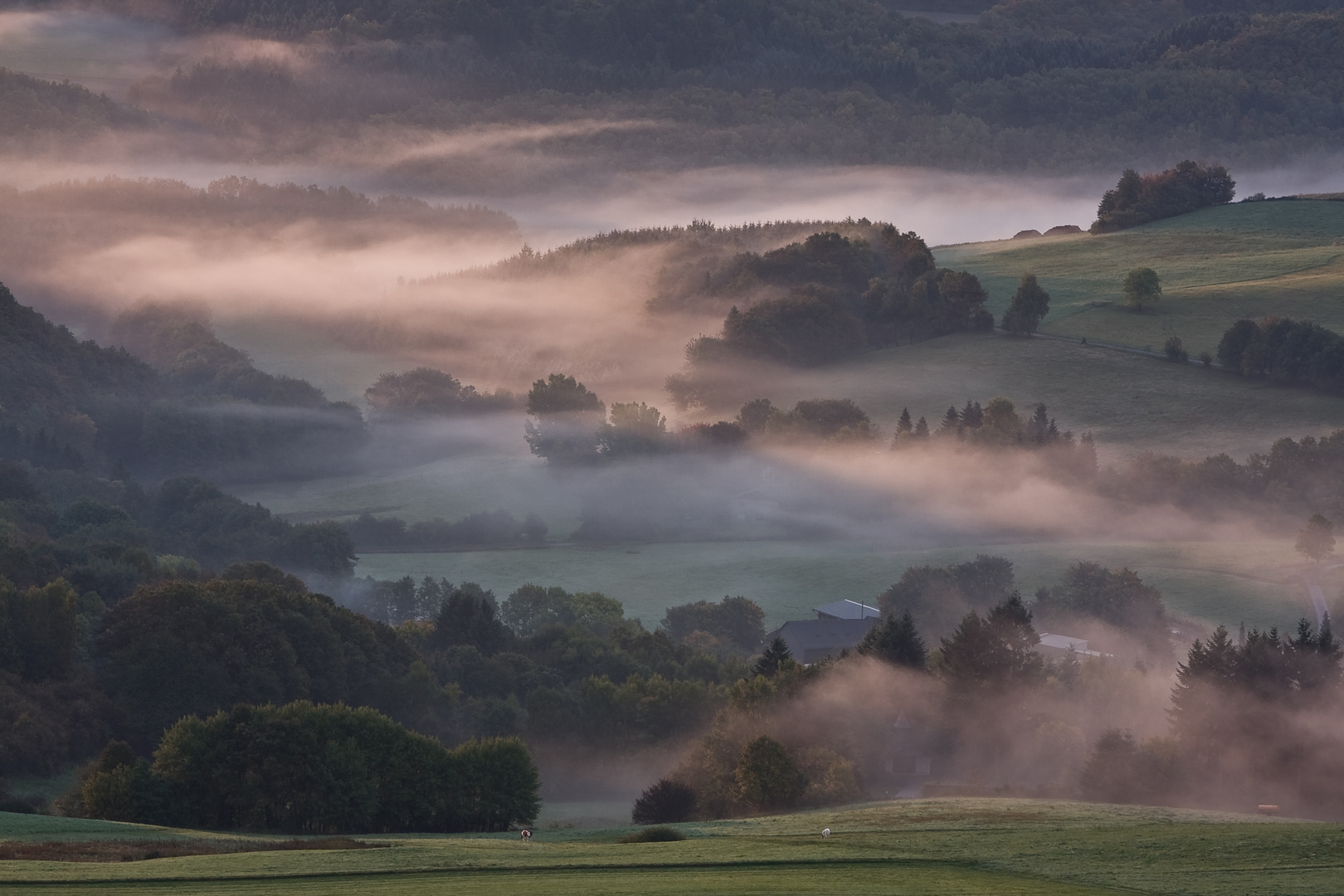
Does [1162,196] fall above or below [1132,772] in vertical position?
above

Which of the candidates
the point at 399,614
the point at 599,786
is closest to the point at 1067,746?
the point at 599,786

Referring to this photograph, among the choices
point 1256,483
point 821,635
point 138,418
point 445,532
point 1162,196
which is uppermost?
point 1162,196

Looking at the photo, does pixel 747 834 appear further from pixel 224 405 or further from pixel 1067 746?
pixel 224 405

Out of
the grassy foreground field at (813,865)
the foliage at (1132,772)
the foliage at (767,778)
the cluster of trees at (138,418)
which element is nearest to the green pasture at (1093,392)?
the cluster of trees at (138,418)

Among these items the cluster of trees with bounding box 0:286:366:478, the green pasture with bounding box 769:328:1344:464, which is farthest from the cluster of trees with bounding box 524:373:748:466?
the cluster of trees with bounding box 0:286:366:478

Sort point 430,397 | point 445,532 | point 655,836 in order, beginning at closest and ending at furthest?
1. point 655,836
2. point 445,532
3. point 430,397

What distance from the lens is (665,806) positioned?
52344 mm

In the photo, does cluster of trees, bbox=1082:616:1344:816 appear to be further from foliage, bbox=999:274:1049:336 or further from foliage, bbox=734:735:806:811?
foliage, bbox=999:274:1049:336

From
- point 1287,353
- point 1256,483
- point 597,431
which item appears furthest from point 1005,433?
point 597,431

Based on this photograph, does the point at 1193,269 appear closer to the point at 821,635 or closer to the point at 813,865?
the point at 821,635

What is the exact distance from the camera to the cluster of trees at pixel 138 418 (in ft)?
496

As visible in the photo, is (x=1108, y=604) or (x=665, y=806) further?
(x=1108, y=604)

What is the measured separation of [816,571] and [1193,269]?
185ft

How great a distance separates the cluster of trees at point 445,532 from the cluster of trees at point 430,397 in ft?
145
